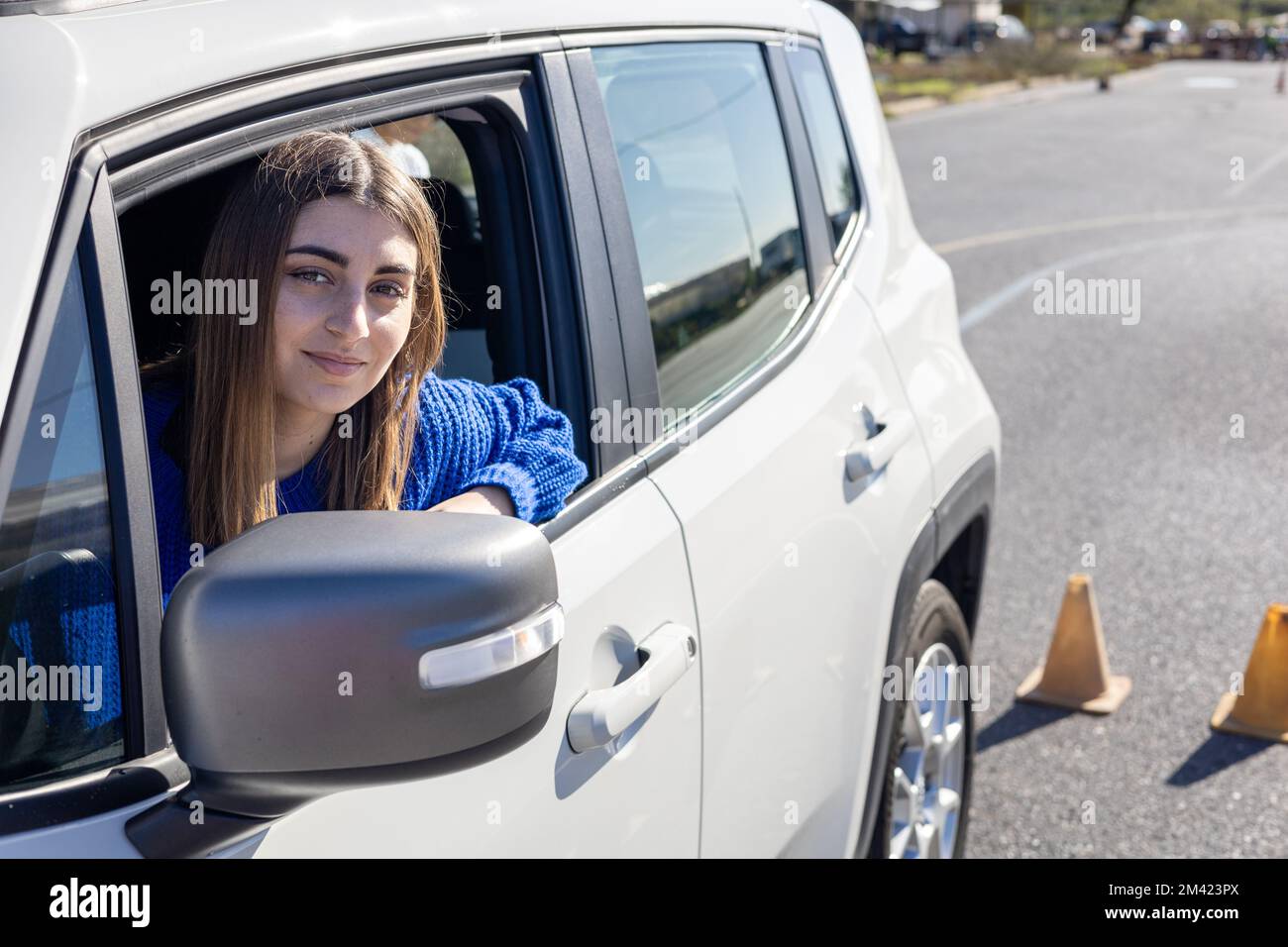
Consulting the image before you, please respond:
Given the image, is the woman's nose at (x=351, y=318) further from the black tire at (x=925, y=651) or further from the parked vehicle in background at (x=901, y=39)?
the parked vehicle in background at (x=901, y=39)

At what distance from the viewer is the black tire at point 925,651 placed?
2834 mm

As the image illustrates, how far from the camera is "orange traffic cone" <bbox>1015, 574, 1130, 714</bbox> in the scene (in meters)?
4.38

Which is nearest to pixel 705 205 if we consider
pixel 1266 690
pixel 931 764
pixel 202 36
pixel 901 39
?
pixel 202 36

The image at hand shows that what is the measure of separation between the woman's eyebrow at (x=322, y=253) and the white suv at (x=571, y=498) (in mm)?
152

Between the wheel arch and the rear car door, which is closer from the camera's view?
the rear car door

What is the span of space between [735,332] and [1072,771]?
2135mm

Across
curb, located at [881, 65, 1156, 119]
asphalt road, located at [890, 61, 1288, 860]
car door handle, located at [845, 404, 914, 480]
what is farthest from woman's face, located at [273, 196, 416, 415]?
curb, located at [881, 65, 1156, 119]

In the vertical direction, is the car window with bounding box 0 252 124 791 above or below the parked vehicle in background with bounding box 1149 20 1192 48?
below

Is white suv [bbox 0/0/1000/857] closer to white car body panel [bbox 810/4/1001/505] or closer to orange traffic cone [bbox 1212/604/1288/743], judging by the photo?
white car body panel [bbox 810/4/1001/505]

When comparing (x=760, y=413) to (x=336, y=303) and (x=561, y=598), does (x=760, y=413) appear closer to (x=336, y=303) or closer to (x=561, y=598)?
(x=561, y=598)

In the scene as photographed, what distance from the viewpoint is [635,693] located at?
180 cm

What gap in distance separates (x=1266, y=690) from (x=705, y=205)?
2.63m

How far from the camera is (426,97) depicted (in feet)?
6.00

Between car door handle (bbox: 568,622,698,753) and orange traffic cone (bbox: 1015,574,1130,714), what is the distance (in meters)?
2.74
